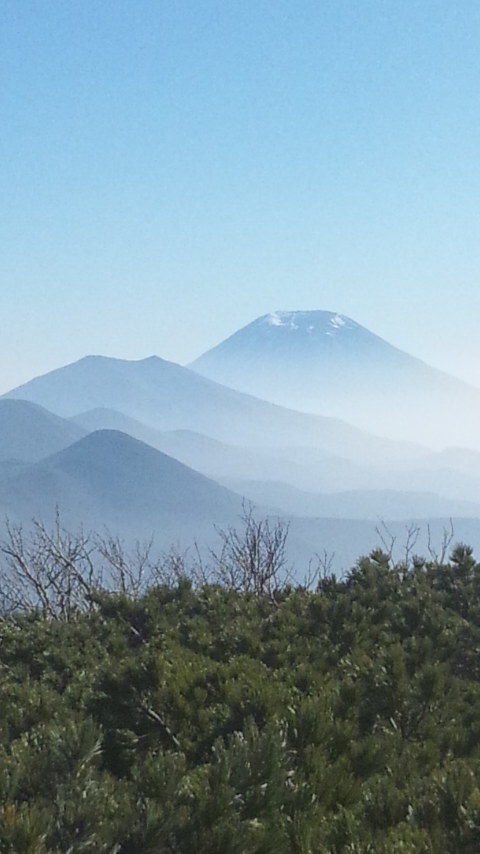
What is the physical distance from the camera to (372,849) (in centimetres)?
340

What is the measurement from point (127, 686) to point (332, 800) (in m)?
2.35

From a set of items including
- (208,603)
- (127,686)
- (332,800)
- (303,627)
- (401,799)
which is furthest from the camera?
(208,603)

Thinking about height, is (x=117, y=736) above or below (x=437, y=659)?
below

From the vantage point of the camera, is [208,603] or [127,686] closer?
[127,686]

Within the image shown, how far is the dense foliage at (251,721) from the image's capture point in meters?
3.61

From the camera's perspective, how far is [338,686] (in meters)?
5.77

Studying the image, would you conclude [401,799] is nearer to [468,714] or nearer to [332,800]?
[332,800]

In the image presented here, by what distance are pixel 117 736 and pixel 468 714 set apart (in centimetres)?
248

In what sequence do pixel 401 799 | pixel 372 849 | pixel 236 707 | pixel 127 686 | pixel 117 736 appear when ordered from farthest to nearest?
1. pixel 127 686
2. pixel 117 736
3. pixel 236 707
4. pixel 401 799
5. pixel 372 849

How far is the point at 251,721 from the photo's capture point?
14.6ft

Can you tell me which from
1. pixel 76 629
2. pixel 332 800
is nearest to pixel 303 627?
pixel 76 629

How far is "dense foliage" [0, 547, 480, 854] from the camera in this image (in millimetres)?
3611

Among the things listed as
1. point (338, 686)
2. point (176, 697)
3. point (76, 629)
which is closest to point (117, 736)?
point (176, 697)

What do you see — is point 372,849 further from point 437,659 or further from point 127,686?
point 437,659
